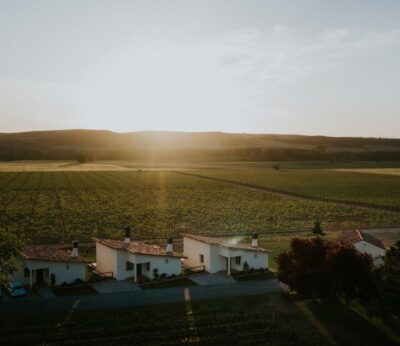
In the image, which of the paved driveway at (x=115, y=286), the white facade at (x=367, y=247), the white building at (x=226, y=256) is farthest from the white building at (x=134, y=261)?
the white facade at (x=367, y=247)

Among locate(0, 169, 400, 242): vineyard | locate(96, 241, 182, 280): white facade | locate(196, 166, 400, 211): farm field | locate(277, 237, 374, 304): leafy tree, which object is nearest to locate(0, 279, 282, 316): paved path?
locate(96, 241, 182, 280): white facade

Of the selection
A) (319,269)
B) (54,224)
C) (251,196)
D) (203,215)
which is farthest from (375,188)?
(319,269)

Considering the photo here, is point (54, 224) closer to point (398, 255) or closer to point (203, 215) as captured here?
point (203, 215)

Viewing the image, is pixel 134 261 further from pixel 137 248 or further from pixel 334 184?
pixel 334 184

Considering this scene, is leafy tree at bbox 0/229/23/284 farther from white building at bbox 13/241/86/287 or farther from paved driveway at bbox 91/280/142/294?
paved driveway at bbox 91/280/142/294

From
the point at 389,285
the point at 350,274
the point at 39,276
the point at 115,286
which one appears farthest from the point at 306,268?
the point at 39,276
